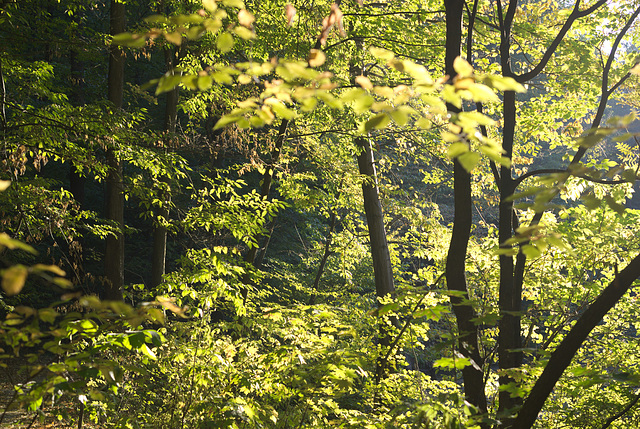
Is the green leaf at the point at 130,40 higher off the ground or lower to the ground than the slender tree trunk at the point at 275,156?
lower

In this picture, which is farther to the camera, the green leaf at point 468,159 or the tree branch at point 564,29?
the tree branch at point 564,29

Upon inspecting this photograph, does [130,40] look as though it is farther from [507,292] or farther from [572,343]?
[507,292]

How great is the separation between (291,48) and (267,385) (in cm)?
432

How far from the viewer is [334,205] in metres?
10.1

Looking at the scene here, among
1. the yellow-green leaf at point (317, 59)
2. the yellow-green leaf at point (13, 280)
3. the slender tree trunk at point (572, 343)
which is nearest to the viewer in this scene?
the yellow-green leaf at point (13, 280)

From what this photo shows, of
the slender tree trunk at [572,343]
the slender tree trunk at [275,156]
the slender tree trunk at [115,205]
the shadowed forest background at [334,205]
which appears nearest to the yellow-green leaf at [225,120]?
the shadowed forest background at [334,205]

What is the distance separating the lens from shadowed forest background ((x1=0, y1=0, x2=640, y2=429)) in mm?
1318

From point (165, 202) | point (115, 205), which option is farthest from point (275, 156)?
point (115, 205)

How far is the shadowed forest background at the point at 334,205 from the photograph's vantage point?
1.32 metres

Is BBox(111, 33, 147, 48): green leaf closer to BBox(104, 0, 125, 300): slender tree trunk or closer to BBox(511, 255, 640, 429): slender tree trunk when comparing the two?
BBox(511, 255, 640, 429): slender tree trunk

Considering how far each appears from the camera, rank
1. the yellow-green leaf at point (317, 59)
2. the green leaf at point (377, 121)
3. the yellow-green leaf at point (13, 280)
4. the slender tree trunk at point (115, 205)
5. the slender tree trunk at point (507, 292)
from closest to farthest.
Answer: the yellow-green leaf at point (13, 280) → the green leaf at point (377, 121) → the yellow-green leaf at point (317, 59) → the slender tree trunk at point (507, 292) → the slender tree trunk at point (115, 205)

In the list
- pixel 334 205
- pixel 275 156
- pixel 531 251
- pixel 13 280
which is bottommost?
pixel 13 280

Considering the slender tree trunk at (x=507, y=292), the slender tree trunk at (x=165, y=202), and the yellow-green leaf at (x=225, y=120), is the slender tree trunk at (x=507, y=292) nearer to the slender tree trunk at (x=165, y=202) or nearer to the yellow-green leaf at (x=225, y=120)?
the yellow-green leaf at (x=225, y=120)

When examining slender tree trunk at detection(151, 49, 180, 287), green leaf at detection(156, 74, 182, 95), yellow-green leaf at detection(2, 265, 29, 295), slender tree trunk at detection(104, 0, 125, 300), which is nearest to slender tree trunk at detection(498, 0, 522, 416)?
green leaf at detection(156, 74, 182, 95)
